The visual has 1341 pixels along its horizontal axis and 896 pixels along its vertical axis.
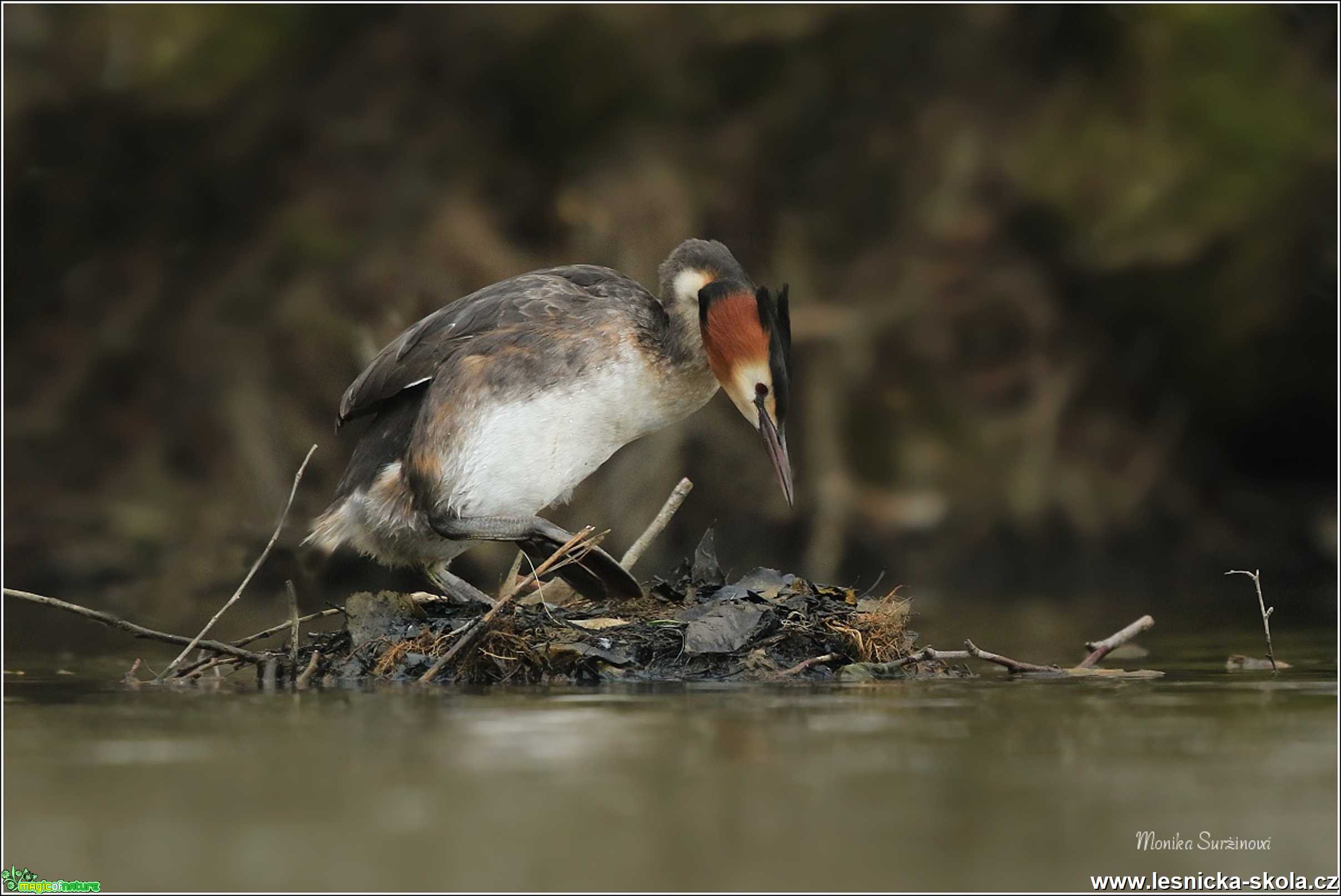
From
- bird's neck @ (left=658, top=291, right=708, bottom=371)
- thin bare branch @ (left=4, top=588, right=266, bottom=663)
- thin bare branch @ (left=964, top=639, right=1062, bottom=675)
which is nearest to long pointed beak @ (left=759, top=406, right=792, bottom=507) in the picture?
bird's neck @ (left=658, top=291, right=708, bottom=371)

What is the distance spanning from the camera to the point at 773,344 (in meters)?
6.12

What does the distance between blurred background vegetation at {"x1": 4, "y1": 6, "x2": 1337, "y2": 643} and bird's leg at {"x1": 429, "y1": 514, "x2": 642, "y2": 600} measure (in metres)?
5.21

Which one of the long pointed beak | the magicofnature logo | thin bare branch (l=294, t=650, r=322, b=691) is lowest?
the magicofnature logo

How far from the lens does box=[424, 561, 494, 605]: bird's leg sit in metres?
6.32

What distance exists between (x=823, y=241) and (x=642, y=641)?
7.71m

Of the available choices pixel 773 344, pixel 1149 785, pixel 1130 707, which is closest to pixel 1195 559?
pixel 773 344

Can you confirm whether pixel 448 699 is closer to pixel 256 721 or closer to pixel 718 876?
pixel 256 721

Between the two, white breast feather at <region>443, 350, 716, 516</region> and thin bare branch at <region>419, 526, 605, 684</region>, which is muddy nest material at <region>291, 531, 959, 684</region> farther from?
white breast feather at <region>443, 350, 716, 516</region>

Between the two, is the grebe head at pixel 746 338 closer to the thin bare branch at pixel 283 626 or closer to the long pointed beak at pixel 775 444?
the long pointed beak at pixel 775 444

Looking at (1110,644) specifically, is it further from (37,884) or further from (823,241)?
(823,241)

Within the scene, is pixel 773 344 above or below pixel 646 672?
above

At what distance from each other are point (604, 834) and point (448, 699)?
1741 mm

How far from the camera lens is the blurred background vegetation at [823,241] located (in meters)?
12.1

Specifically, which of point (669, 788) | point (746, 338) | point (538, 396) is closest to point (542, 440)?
point (538, 396)
